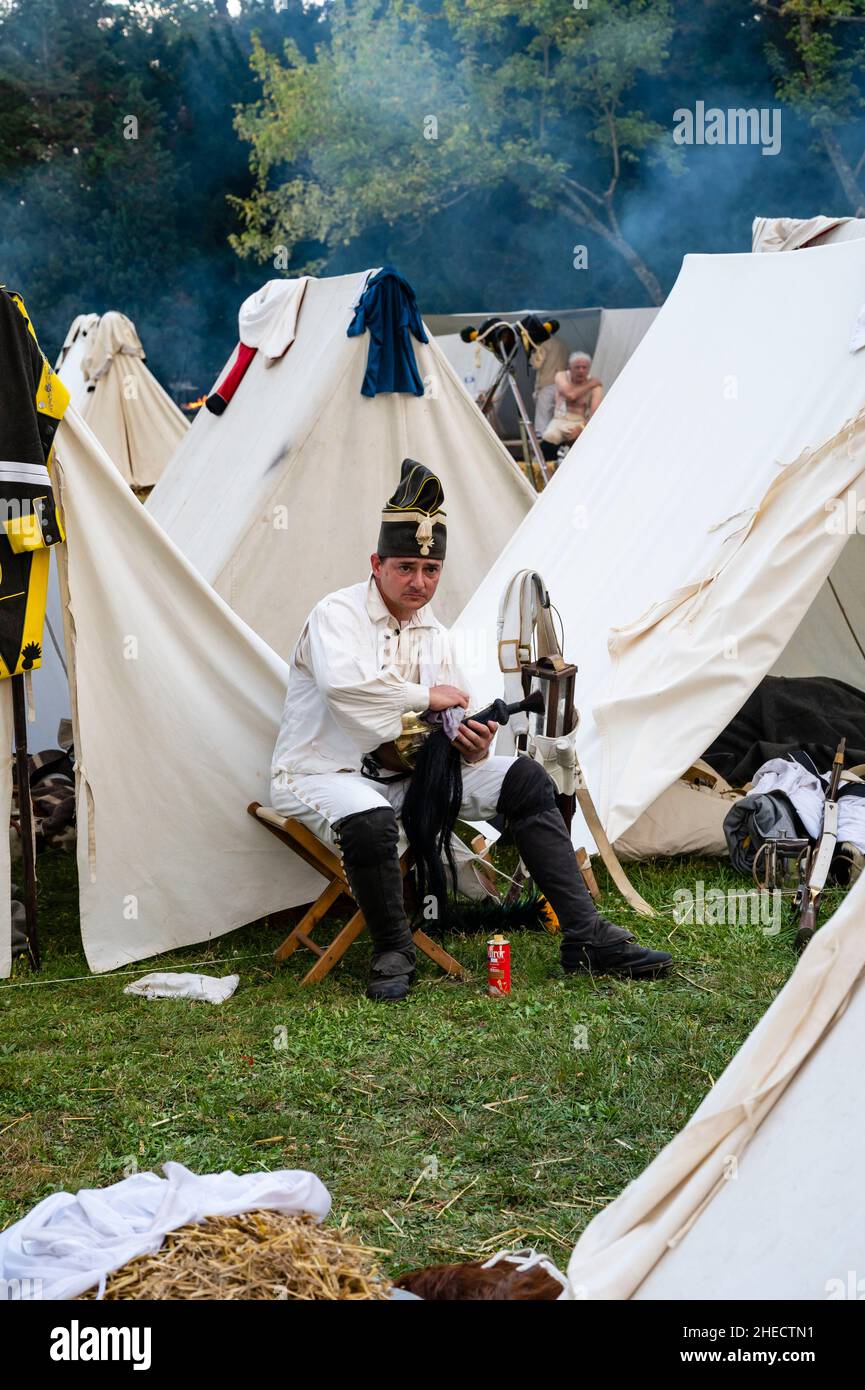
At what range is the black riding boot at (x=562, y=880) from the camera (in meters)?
3.37

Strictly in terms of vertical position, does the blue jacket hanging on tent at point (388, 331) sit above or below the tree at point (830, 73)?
below

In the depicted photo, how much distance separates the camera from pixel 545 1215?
2322 mm

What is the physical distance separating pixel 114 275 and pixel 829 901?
21454mm

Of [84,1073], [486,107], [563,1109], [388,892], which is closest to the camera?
[563,1109]

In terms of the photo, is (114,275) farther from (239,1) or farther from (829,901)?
(829,901)

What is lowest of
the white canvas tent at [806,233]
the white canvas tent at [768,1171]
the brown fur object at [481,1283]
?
the brown fur object at [481,1283]

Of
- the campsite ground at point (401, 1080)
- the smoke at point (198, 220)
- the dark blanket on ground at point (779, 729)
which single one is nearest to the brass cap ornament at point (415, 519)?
the campsite ground at point (401, 1080)

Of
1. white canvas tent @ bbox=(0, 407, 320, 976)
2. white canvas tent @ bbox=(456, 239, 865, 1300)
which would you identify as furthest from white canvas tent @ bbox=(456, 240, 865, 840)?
white canvas tent @ bbox=(0, 407, 320, 976)

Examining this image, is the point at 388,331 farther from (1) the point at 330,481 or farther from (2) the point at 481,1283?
(2) the point at 481,1283

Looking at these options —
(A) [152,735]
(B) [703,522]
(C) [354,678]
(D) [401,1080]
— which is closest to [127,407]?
(B) [703,522]

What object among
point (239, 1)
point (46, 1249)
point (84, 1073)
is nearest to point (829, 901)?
point (84, 1073)

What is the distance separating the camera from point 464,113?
20.4 meters

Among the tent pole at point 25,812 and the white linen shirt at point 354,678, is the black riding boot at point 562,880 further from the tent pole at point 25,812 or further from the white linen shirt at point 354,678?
the tent pole at point 25,812

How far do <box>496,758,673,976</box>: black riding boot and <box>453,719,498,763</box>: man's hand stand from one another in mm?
108
